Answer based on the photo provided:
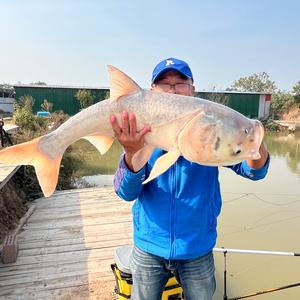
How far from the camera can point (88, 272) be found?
4266 mm

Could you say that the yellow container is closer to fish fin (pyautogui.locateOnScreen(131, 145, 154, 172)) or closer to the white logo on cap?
fish fin (pyautogui.locateOnScreen(131, 145, 154, 172))

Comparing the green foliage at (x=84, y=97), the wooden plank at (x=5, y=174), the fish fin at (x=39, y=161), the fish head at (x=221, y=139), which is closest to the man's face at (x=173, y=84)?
the fish head at (x=221, y=139)

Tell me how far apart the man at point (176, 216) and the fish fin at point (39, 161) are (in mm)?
356

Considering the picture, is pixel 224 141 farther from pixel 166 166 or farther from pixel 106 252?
A: pixel 106 252

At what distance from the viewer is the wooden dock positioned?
3900 mm

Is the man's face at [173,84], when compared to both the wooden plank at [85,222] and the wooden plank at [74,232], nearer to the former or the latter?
the wooden plank at [74,232]

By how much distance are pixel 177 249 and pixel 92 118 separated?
827 millimetres

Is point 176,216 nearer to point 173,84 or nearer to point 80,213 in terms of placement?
point 173,84

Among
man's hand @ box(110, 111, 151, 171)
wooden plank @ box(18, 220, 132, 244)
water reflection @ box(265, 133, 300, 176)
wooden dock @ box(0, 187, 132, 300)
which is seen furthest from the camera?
water reflection @ box(265, 133, 300, 176)

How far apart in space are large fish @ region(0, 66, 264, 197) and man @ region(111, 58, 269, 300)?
0.84 feet

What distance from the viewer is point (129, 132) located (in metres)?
1.67

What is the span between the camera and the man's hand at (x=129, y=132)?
5.39 ft

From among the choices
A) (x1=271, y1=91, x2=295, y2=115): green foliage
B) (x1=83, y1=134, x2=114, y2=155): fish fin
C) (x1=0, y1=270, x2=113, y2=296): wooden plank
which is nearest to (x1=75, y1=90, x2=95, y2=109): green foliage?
(x1=271, y1=91, x2=295, y2=115): green foliage

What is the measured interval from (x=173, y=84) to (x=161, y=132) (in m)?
0.52
